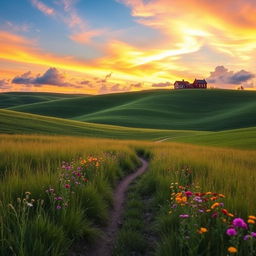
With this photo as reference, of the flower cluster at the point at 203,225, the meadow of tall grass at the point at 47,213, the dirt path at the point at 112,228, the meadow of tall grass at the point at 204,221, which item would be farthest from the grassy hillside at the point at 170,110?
the flower cluster at the point at 203,225

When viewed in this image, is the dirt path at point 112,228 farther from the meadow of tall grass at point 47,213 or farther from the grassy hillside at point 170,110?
the grassy hillside at point 170,110

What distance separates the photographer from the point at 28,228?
161 inches

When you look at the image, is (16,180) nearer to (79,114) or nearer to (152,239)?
(152,239)

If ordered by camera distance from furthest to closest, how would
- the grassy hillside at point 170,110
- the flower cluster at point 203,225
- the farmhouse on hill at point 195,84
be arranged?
the farmhouse on hill at point 195,84 → the grassy hillside at point 170,110 → the flower cluster at point 203,225

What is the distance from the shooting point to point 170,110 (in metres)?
107

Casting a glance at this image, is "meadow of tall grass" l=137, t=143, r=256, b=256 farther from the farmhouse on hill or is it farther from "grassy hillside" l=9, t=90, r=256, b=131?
the farmhouse on hill

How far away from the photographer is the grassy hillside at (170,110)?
8531cm

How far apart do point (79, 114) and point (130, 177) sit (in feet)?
345

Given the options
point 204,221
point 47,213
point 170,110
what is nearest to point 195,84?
point 170,110

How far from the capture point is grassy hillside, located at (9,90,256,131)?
85312 millimetres

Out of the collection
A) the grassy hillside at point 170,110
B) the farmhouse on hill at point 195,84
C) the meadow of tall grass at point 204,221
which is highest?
the farmhouse on hill at point 195,84

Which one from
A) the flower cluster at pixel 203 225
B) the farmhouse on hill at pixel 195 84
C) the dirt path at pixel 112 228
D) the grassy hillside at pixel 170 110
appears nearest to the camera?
the flower cluster at pixel 203 225

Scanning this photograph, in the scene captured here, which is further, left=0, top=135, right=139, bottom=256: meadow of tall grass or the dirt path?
the dirt path

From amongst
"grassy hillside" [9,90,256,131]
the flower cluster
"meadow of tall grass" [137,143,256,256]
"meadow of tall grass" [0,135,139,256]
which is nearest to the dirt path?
"meadow of tall grass" [0,135,139,256]
